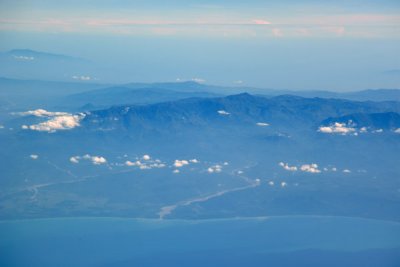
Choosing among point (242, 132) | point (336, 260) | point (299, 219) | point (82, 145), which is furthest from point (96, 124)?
point (336, 260)

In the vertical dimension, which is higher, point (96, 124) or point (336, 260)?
point (96, 124)

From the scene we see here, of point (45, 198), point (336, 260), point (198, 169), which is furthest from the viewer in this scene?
point (198, 169)

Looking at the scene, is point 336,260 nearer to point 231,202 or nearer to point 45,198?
point 231,202

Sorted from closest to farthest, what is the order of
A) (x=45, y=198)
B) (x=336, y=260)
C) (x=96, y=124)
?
1. (x=336, y=260)
2. (x=45, y=198)
3. (x=96, y=124)

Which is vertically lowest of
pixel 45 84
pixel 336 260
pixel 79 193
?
pixel 336 260

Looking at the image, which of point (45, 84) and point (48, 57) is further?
point (48, 57)

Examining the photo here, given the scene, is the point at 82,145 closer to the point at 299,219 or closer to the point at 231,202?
the point at 231,202
